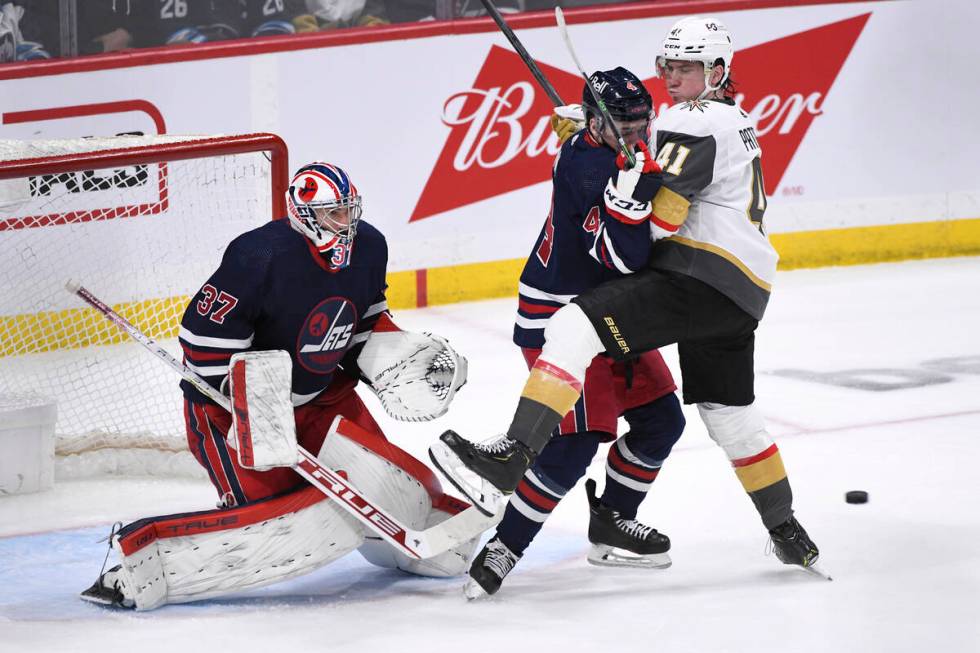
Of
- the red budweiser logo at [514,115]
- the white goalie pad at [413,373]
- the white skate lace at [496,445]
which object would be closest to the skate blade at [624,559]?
the white goalie pad at [413,373]

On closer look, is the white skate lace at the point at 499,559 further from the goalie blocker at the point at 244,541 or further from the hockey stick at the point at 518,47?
the hockey stick at the point at 518,47

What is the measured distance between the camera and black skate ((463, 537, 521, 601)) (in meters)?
2.99

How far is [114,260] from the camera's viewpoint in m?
4.80

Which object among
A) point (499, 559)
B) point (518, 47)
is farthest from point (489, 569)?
point (518, 47)

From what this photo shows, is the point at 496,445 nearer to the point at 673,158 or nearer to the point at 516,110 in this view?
the point at 673,158

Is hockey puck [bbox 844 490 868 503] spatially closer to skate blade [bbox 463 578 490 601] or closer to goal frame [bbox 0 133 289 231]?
skate blade [bbox 463 578 490 601]

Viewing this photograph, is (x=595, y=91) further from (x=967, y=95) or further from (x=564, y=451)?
(x=967, y=95)

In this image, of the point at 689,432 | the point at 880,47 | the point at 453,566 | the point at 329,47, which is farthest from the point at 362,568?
the point at 880,47

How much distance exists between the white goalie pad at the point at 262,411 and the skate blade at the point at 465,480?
1.02ft

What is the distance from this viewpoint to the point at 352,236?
2.99m

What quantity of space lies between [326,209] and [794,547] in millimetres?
1156

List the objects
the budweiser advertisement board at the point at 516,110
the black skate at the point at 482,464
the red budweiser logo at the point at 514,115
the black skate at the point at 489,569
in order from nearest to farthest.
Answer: the black skate at the point at 482,464
the black skate at the point at 489,569
the budweiser advertisement board at the point at 516,110
the red budweiser logo at the point at 514,115

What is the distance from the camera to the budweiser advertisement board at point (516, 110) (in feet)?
18.1

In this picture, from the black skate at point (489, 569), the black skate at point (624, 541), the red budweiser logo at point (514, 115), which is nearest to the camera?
the black skate at point (489, 569)
